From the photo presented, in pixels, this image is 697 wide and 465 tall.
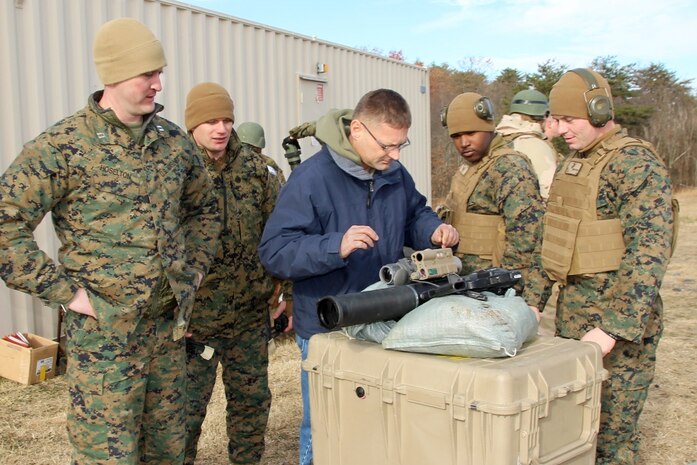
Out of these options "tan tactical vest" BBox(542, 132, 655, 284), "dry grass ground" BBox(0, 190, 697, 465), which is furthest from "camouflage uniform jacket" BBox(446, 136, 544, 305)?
"dry grass ground" BBox(0, 190, 697, 465)

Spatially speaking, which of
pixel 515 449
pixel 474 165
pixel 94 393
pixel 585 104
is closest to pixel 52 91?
pixel 474 165

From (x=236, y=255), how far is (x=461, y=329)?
5.62 ft

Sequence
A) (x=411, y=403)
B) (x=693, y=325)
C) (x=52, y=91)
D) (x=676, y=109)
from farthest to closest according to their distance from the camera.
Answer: (x=676, y=109), (x=693, y=325), (x=52, y=91), (x=411, y=403)

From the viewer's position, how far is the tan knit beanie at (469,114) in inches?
157

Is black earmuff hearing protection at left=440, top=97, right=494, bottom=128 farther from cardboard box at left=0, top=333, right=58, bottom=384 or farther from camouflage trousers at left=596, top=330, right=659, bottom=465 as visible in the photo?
cardboard box at left=0, top=333, right=58, bottom=384

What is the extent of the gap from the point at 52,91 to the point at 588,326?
181 inches

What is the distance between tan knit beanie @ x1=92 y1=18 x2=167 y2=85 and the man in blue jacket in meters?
0.74

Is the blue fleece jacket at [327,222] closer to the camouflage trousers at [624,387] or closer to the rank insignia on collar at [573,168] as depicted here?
the rank insignia on collar at [573,168]

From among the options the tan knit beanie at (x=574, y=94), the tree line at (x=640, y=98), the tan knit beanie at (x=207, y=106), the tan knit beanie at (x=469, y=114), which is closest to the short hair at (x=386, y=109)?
the tan knit beanie at (x=574, y=94)

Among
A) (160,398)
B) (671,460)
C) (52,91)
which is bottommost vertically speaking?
(671,460)

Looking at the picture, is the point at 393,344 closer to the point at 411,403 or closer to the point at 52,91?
the point at 411,403

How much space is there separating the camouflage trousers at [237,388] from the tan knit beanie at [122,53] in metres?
1.47

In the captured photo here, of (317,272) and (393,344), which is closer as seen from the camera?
(393,344)

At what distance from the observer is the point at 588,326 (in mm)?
3086
